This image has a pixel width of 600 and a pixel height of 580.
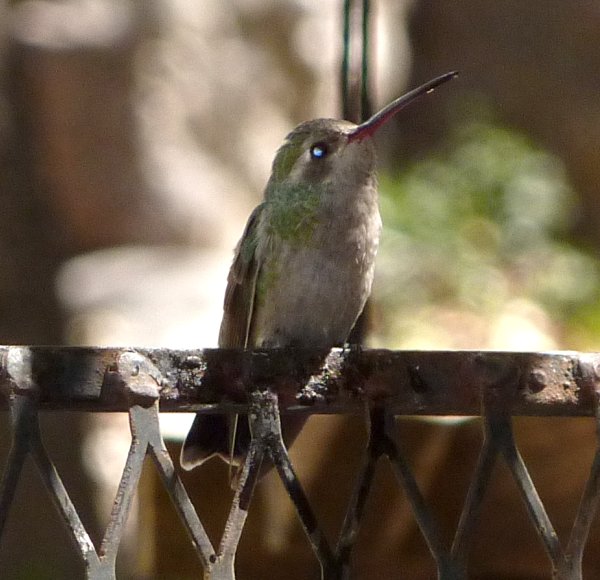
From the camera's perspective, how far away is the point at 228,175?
8.65 metres

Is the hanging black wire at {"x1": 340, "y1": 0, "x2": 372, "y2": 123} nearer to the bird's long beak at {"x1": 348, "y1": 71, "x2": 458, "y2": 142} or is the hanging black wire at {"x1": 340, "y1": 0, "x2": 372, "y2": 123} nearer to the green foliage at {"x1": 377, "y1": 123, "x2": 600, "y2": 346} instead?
the bird's long beak at {"x1": 348, "y1": 71, "x2": 458, "y2": 142}

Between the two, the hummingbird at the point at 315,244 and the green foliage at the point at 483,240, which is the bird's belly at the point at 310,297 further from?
the green foliage at the point at 483,240

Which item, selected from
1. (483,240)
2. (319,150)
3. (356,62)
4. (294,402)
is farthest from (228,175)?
(294,402)

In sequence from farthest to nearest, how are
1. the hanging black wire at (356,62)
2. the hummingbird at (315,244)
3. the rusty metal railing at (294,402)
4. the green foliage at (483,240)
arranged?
1. the green foliage at (483,240)
2. the hummingbird at (315,244)
3. the hanging black wire at (356,62)
4. the rusty metal railing at (294,402)

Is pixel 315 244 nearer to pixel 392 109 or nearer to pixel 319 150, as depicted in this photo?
pixel 319 150

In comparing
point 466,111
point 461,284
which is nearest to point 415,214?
point 461,284

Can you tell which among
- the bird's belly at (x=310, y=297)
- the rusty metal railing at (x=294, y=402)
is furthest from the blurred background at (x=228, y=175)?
the rusty metal railing at (x=294, y=402)

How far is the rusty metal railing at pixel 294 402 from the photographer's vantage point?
176 cm

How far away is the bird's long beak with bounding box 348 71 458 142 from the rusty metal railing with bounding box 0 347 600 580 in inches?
27.0

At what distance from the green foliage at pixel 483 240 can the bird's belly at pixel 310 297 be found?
338 centimetres

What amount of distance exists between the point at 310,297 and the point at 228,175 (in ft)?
17.7

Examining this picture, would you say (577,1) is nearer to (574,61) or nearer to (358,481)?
(574,61)

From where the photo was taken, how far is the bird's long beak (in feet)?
7.79

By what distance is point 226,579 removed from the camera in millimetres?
1759
